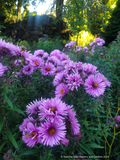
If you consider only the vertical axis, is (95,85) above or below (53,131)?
above

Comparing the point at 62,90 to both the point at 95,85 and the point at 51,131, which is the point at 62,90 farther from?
the point at 51,131

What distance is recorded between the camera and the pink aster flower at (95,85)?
3.86 feet

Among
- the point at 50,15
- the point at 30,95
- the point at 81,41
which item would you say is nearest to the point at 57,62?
the point at 30,95

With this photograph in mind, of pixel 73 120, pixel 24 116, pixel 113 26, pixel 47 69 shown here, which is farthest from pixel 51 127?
pixel 113 26

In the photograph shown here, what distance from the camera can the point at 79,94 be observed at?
1.25m

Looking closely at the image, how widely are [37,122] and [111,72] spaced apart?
196cm

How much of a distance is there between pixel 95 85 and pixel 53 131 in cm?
65

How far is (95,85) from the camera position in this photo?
1234 mm

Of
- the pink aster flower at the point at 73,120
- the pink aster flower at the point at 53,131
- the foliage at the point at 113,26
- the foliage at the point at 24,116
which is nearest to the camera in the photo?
the pink aster flower at the point at 53,131

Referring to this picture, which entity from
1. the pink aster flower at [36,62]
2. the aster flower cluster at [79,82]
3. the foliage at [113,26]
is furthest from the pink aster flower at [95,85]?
the foliage at [113,26]

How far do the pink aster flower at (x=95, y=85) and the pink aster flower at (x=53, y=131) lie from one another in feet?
1.71

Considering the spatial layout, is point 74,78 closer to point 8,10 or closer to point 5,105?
point 5,105

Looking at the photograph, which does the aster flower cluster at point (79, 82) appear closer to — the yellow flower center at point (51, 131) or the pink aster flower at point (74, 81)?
the pink aster flower at point (74, 81)

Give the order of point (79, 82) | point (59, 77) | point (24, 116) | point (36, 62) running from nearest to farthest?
point (79, 82) < point (59, 77) < point (24, 116) < point (36, 62)
